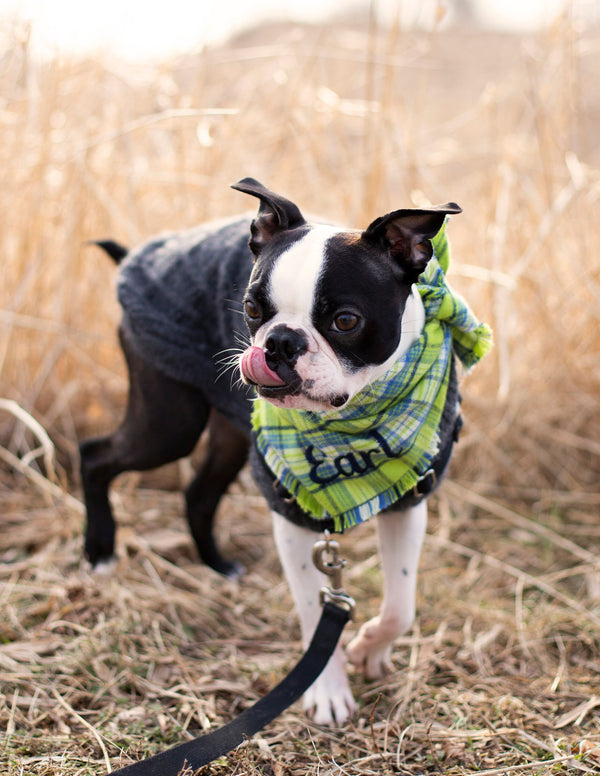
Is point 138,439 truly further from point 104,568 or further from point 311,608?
point 311,608

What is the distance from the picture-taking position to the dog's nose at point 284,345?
1441 mm

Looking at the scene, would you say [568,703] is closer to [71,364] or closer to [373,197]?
[373,197]

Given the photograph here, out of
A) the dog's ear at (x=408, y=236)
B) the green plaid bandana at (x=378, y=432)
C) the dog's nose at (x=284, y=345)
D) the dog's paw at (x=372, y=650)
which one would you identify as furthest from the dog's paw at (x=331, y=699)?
the dog's ear at (x=408, y=236)

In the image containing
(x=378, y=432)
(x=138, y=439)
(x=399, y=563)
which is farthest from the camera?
(x=138, y=439)

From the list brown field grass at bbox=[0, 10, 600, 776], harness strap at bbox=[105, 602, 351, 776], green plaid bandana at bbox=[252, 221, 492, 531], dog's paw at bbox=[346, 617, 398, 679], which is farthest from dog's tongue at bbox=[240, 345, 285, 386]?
brown field grass at bbox=[0, 10, 600, 776]

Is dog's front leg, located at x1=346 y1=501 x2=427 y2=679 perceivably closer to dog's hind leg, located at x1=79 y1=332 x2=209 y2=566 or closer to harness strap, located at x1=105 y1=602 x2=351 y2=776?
harness strap, located at x1=105 y1=602 x2=351 y2=776

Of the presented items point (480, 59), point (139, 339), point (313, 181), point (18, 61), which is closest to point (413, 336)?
point (139, 339)

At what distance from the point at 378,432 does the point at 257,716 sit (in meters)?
0.68

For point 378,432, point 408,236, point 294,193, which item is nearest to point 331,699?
point 378,432

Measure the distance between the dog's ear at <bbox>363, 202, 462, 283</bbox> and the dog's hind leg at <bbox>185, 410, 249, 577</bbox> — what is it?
107 centimetres

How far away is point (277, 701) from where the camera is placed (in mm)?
1626

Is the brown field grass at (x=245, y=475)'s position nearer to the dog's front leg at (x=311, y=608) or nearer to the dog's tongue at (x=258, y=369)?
the dog's front leg at (x=311, y=608)

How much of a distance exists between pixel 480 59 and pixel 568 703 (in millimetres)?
14422

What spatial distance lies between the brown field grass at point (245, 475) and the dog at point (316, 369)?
358 mm
